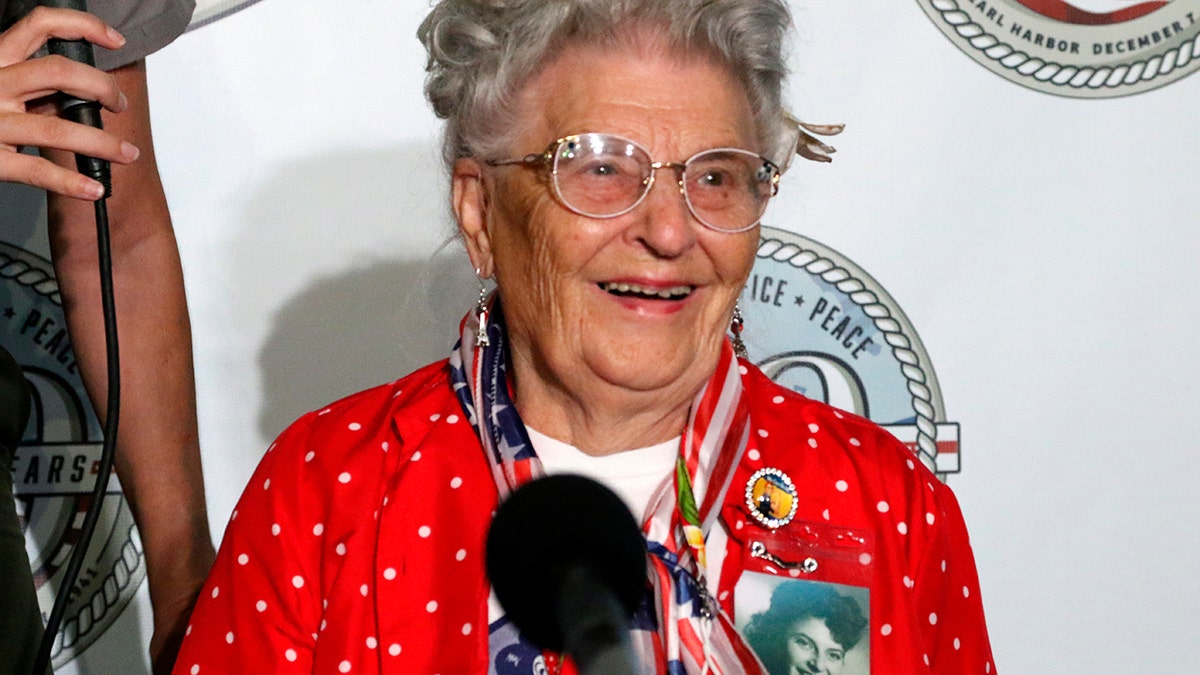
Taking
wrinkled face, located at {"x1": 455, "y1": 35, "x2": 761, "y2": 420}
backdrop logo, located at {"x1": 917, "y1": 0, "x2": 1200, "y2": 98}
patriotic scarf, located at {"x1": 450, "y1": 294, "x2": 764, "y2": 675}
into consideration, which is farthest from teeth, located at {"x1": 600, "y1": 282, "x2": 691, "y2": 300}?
backdrop logo, located at {"x1": 917, "y1": 0, "x2": 1200, "y2": 98}

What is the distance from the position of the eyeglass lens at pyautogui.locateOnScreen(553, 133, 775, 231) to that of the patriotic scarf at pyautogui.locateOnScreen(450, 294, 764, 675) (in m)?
0.21

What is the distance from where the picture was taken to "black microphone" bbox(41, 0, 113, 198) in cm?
122

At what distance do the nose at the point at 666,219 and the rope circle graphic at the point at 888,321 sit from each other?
645mm

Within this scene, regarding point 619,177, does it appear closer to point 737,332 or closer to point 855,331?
point 737,332

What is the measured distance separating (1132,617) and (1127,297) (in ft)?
1.60

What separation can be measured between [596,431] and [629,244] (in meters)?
0.23

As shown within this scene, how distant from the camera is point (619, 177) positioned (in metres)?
1.37

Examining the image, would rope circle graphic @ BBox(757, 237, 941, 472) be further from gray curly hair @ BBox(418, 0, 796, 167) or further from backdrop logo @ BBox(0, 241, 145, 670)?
A: backdrop logo @ BBox(0, 241, 145, 670)

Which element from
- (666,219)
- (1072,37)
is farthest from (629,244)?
(1072,37)

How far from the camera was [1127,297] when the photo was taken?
1.99 meters

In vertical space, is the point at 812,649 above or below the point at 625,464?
below

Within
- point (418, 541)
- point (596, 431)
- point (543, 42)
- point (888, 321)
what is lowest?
point (418, 541)

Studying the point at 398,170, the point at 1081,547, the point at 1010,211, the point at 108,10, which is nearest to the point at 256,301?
the point at 398,170

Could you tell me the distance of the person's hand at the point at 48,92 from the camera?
120 cm
